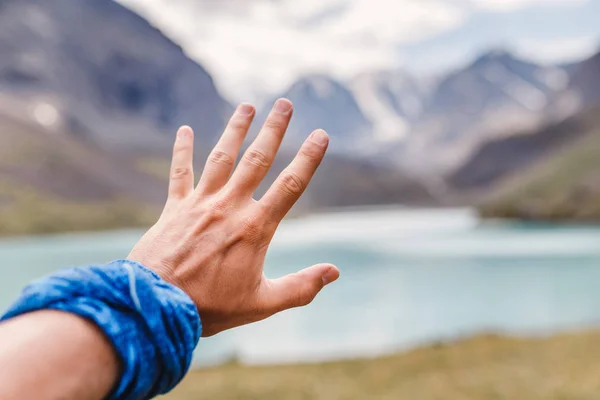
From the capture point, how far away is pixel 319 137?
1630 mm

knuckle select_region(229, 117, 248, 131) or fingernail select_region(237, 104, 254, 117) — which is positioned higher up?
fingernail select_region(237, 104, 254, 117)

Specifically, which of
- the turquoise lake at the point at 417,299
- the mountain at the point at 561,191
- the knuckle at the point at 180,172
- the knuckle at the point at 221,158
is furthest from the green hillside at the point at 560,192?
the knuckle at the point at 221,158

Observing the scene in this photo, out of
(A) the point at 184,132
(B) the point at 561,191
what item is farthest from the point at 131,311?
(B) the point at 561,191

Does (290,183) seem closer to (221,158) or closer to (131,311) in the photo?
(221,158)

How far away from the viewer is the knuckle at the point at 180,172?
1842mm

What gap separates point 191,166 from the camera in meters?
1.90

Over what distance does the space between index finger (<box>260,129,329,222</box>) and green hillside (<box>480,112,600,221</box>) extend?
124 meters

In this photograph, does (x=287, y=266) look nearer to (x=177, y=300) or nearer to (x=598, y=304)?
(x=598, y=304)

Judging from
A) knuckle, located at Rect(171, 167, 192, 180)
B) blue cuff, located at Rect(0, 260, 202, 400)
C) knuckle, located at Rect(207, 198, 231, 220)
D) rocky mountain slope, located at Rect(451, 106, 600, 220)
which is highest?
rocky mountain slope, located at Rect(451, 106, 600, 220)

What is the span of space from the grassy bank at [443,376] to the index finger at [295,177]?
297 inches

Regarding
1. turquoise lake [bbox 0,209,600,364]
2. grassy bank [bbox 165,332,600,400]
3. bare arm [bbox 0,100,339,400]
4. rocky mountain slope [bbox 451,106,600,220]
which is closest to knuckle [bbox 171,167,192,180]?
bare arm [bbox 0,100,339,400]

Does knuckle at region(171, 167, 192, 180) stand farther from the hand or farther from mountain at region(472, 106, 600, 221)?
mountain at region(472, 106, 600, 221)

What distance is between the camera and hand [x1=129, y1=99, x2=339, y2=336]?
60.1 inches

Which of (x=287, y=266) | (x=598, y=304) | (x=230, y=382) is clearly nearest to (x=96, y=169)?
(x=287, y=266)
